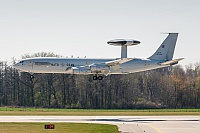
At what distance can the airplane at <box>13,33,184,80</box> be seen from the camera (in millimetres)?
72438

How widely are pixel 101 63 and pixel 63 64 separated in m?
5.97

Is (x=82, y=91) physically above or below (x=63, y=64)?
below

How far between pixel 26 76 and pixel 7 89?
28.3ft

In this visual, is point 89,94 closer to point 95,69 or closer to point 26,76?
point 26,76

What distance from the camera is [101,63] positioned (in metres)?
73.8

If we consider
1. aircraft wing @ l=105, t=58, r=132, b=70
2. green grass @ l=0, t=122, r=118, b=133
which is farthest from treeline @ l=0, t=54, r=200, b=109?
green grass @ l=0, t=122, r=118, b=133

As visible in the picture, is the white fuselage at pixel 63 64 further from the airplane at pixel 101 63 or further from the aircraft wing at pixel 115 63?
the aircraft wing at pixel 115 63

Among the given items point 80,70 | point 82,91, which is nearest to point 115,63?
point 80,70

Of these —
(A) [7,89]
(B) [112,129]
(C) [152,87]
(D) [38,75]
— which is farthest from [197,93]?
(B) [112,129]

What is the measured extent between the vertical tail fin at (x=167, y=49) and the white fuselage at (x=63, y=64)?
1474mm

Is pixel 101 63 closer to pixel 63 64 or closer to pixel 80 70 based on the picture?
pixel 80 70

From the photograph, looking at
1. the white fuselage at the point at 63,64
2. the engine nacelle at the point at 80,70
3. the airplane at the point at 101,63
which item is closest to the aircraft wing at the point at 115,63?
the airplane at the point at 101,63

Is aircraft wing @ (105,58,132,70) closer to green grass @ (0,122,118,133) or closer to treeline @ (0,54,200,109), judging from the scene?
green grass @ (0,122,118,133)

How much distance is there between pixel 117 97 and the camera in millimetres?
128000
